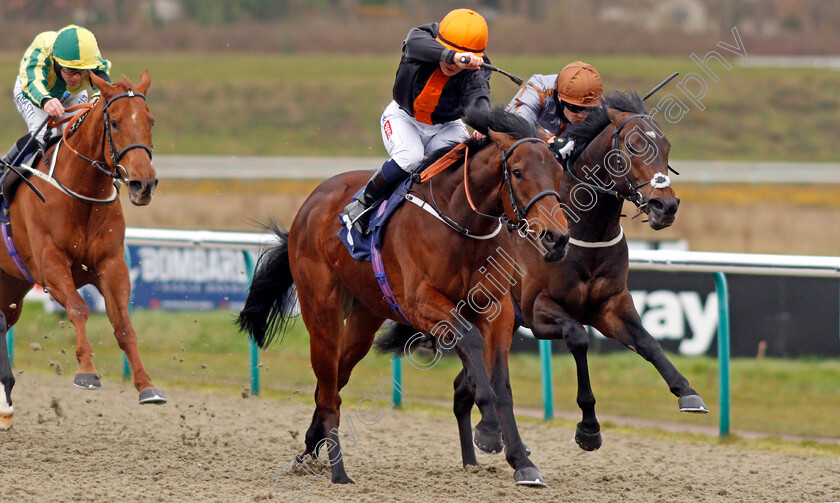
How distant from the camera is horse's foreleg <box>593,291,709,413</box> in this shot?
4520mm

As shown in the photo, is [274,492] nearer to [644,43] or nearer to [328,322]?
[328,322]

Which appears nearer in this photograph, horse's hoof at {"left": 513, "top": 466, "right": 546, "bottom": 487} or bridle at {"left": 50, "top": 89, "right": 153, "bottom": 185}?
horse's hoof at {"left": 513, "top": 466, "right": 546, "bottom": 487}

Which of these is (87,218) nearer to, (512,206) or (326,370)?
(326,370)

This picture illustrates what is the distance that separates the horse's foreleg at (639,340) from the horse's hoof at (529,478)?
2.65 feet

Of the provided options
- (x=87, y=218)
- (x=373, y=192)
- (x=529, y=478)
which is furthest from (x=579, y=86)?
(x=87, y=218)

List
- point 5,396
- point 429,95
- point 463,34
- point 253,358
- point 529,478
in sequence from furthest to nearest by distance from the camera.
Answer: point 253,358 → point 5,396 → point 429,95 → point 463,34 → point 529,478

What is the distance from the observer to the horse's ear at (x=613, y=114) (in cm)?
491

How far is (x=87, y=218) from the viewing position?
217 inches

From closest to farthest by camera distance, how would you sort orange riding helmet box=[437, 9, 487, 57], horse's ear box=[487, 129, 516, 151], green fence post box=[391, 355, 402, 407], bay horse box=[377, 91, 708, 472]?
horse's ear box=[487, 129, 516, 151]
orange riding helmet box=[437, 9, 487, 57]
bay horse box=[377, 91, 708, 472]
green fence post box=[391, 355, 402, 407]

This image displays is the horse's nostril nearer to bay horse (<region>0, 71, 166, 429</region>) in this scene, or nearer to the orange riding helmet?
the orange riding helmet

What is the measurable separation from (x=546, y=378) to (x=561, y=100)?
232 cm

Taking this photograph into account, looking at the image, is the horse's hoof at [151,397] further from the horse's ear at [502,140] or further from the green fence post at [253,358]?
the green fence post at [253,358]

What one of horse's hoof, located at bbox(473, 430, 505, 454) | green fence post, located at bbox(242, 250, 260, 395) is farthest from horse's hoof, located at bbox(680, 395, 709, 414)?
green fence post, located at bbox(242, 250, 260, 395)

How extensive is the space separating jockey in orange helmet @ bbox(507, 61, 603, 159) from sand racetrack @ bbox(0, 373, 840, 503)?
1663mm
